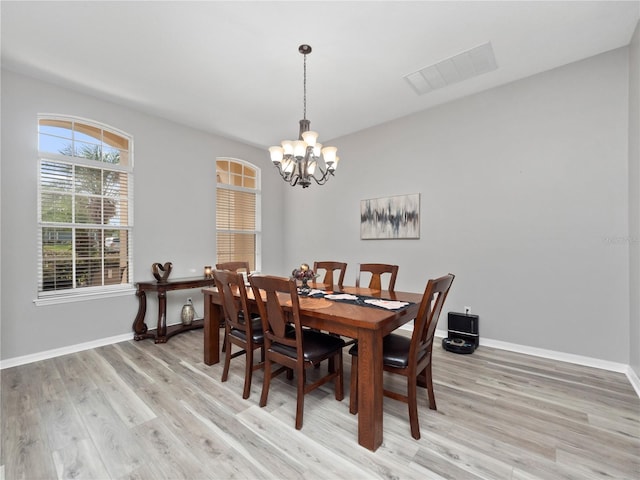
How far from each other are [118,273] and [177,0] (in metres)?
3.15

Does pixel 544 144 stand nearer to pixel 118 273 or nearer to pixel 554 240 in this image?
pixel 554 240

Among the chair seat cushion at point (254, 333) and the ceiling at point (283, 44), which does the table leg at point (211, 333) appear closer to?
the chair seat cushion at point (254, 333)

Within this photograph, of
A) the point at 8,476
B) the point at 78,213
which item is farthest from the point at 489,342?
the point at 78,213

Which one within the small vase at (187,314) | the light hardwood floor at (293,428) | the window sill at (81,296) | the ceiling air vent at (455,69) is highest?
the ceiling air vent at (455,69)

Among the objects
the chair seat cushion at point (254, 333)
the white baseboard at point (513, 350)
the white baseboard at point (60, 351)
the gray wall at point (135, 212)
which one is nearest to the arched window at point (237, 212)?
the gray wall at point (135, 212)

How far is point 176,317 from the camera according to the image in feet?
13.9

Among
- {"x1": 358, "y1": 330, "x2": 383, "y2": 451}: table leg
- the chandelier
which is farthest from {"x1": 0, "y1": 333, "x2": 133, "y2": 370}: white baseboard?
{"x1": 358, "y1": 330, "x2": 383, "y2": 451}: table leg

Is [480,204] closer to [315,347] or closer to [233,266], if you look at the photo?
[315,347]

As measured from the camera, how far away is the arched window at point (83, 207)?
320 cm

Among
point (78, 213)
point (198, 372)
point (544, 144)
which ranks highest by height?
point (544, 144)

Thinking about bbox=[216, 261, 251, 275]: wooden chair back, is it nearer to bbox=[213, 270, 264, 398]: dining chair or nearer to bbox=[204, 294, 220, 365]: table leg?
bbox=[204, 294, 220, 365]: table leg

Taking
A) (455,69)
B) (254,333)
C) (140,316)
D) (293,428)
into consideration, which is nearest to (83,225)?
(140,316)

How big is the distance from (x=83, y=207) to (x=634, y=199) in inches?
223

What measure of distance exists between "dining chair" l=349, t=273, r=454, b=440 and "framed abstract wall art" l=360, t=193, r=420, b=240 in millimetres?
2199
